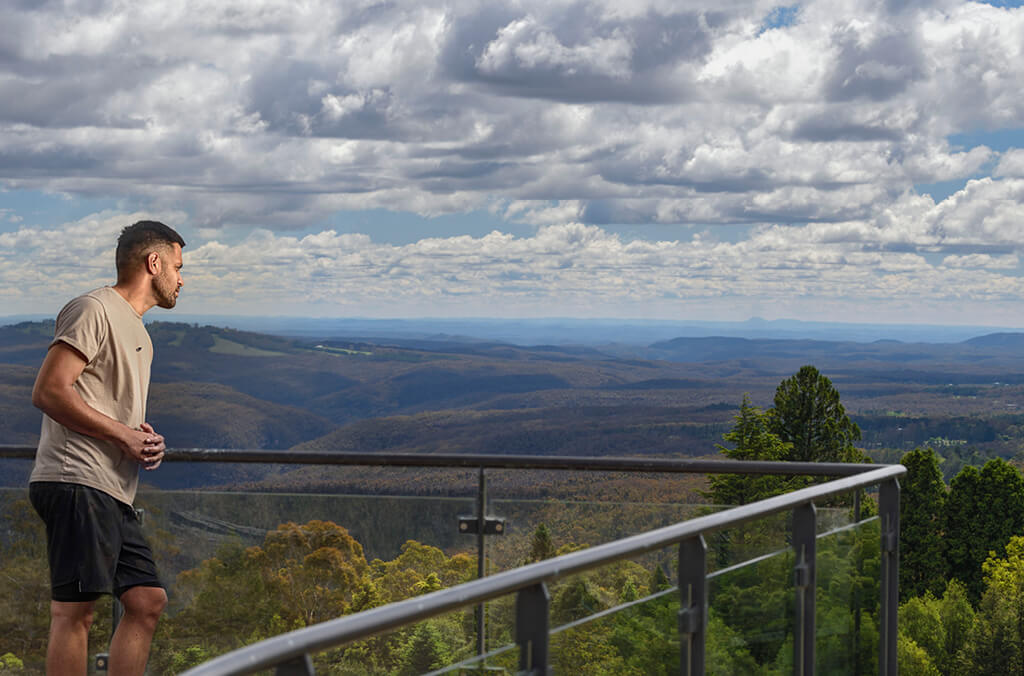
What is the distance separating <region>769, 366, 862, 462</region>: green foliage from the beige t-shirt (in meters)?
68.0

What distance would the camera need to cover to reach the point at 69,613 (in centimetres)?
392

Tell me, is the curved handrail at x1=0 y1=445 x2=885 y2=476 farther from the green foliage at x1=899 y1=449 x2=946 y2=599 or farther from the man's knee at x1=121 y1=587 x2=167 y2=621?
the green foliage at x1=899 y1=449 x2=946 y2=599

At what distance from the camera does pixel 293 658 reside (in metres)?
1.58

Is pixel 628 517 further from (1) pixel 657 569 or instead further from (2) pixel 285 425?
(2) pixel 285 425

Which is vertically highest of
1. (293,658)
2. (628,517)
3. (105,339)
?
(105,339)

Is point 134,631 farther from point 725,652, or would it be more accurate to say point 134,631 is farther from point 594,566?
point 594,566

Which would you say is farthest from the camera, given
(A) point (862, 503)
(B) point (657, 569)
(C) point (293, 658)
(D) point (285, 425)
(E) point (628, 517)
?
(D) point (285, 425)

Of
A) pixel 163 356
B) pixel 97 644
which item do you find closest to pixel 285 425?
pixel 163 356

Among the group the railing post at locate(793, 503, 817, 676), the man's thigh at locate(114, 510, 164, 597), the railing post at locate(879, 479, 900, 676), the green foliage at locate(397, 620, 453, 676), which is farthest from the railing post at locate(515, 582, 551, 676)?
the railing post at locate(879, 479, 900, 676)

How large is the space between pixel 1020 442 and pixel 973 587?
7491 centimetres

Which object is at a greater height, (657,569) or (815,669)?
(657,569)

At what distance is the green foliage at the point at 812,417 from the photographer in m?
69.9

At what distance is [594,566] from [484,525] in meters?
2.67

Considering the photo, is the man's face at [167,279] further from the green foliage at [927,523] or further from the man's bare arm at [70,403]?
the green foliage at [927,523]
